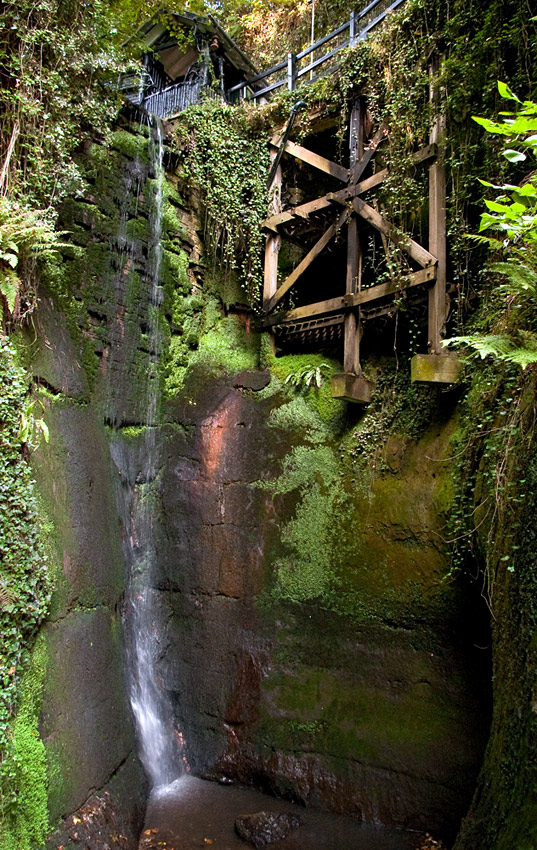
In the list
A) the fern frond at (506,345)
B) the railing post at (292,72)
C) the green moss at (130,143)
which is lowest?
the fern frond at (506,345)

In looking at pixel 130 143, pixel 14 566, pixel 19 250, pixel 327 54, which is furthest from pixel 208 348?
pixel 14 566

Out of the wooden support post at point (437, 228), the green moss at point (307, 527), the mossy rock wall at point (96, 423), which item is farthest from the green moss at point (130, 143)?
the green moss at point (307, 527)

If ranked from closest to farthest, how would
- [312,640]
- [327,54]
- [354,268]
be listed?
1. [312,640]
2. [354,268]
3. [327,54]

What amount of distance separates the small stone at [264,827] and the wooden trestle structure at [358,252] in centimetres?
437

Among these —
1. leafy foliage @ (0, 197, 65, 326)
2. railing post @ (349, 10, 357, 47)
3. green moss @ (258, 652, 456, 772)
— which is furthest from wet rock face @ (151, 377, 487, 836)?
railing post @ (349, 10, 357, 47)

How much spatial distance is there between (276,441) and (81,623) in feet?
10.7

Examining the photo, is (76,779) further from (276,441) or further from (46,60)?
(46,60)

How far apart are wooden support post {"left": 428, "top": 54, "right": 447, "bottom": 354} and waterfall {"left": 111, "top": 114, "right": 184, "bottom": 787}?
12.3 feet

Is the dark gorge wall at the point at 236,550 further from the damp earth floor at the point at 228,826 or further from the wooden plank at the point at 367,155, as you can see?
the wooden plank at the point at 367,155

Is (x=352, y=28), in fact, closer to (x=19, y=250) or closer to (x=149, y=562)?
(x=19, y=250)

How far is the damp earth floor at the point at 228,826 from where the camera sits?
5215 millimetres

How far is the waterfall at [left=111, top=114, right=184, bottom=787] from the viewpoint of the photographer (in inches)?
255

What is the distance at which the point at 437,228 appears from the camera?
650 centimetres

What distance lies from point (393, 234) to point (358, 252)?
27.9 inches
